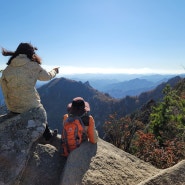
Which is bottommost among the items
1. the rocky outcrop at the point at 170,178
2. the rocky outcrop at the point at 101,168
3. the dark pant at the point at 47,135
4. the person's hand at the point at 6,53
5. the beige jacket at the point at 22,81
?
the rocky outcrop at the point at 101,168

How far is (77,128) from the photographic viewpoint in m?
7.49

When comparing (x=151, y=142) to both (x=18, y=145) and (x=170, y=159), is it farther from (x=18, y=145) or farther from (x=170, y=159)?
(x=18, y=145)

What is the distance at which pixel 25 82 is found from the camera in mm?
7582

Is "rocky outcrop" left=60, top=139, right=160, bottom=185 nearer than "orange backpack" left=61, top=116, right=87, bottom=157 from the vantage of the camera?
→ Yes

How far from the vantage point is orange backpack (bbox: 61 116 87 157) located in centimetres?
748

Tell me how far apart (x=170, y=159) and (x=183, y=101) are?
329 inches

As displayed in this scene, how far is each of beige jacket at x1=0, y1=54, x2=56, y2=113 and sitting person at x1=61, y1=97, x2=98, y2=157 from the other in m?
1.03

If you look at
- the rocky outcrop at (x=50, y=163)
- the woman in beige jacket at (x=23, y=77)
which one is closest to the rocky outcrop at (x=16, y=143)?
the rocky outcrop at (x=50, y=163)

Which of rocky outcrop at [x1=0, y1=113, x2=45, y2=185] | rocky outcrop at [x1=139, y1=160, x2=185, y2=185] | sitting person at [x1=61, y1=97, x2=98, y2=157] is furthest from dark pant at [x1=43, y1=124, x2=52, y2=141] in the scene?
rocky outcrop at [x1=139, y1=160, x2=185, y2=185]

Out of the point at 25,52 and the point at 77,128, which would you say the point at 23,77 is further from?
the point at 77,128

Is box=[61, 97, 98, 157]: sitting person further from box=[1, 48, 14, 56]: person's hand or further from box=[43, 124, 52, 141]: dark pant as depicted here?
box=[1, 48, 14, 56]: person's hand

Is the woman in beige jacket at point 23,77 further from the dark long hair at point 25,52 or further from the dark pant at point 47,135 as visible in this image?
the dark pant at point 47,135

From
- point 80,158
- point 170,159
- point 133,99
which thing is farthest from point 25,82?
point 133,99

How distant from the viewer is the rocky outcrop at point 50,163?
6.29 meters
